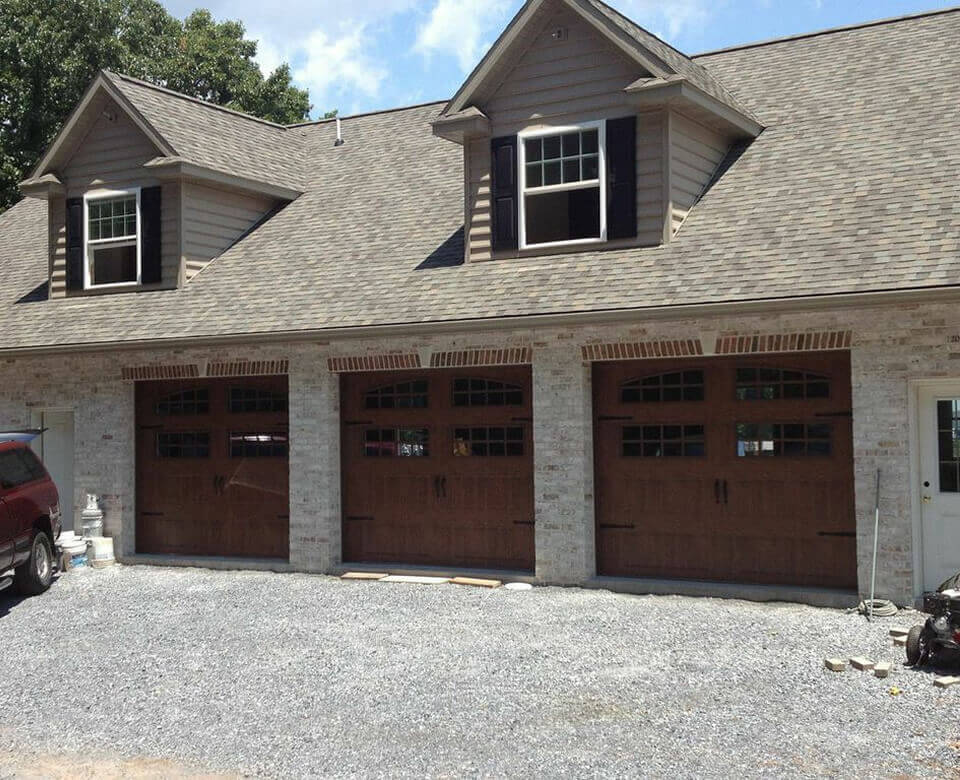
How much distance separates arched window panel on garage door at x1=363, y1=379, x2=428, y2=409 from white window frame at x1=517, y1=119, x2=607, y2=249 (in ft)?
7.18

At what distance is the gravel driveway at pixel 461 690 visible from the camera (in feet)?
22.2

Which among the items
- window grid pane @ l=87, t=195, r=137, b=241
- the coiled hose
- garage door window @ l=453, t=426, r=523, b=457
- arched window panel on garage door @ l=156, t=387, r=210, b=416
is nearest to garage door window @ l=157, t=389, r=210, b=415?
arched window panel on garage door @ l=156, t=387, r=210, b=416

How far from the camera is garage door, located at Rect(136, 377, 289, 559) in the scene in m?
14.6

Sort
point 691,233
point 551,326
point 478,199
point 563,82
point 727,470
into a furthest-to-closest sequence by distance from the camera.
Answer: point 478,199, point 563,82, point 691,233, point 551,326, point 727,470

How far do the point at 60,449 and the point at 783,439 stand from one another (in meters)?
10.7

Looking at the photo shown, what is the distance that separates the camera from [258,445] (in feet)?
48.3

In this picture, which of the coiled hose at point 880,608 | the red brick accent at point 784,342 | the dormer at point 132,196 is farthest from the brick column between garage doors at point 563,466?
the dormer at point 132,196

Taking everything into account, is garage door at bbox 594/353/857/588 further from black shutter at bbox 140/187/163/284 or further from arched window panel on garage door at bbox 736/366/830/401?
black shutter at bbox 140/187/163/284

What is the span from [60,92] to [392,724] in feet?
78.2

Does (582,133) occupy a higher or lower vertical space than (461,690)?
higher

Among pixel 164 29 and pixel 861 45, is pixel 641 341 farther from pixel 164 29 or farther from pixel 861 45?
pixel 164 29

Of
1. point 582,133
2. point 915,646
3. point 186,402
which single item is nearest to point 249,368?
point 186,402

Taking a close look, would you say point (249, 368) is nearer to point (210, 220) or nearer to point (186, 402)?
point (186, 402)

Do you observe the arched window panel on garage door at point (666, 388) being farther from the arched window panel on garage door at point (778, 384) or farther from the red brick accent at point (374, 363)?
the red brick accent at point (374, 363)
